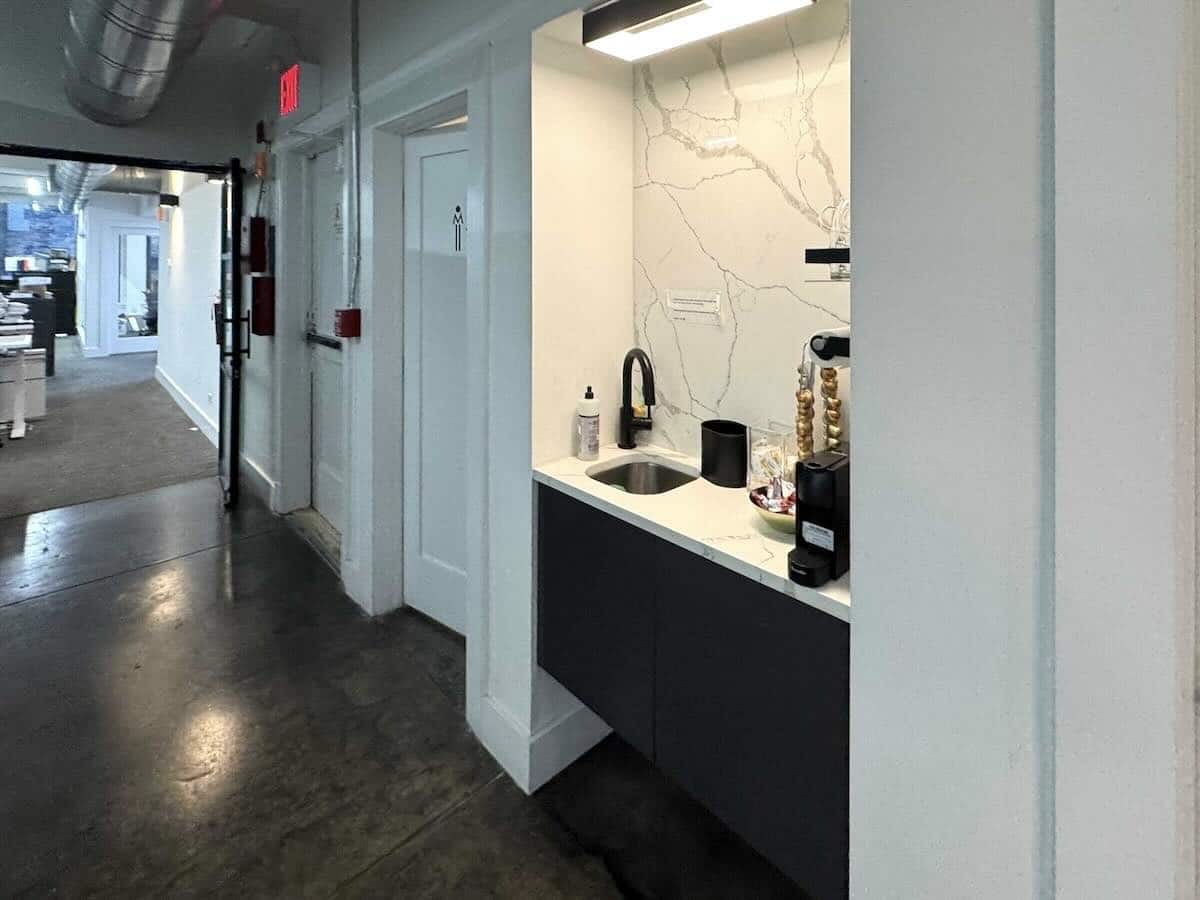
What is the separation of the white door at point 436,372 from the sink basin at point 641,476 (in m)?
0.96

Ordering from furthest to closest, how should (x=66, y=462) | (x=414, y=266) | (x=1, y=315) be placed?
(x=1, y=315) < (x=66, y=462) < (x=414, y=266)

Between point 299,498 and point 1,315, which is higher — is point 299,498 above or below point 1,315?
below

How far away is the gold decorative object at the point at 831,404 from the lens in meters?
1.49

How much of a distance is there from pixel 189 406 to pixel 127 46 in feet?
17.7

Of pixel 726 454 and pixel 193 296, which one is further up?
pixel 193 296

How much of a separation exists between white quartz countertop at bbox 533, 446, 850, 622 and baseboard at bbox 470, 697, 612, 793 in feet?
2.52

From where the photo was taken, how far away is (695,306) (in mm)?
1919

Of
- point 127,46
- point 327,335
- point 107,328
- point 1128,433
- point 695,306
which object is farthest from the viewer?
point 107,328

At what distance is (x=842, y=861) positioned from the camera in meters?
1.16

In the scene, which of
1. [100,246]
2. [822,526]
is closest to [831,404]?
[822,526]

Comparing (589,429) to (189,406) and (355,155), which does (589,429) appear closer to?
(355,155)

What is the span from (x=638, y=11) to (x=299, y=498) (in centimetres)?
363

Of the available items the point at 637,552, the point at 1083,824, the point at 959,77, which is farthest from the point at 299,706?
the point at 959,77

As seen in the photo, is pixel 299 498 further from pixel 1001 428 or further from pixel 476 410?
pixel 1001 428
